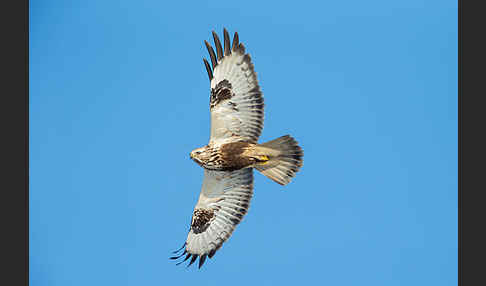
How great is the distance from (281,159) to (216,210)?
48.9 inches

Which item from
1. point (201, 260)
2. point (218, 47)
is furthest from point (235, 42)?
point (201, 260)

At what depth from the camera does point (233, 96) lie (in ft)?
25.5

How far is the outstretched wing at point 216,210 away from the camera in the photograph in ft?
26.4

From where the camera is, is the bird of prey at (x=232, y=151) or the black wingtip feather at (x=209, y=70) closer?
the bird of prey at (x=232, y=151)

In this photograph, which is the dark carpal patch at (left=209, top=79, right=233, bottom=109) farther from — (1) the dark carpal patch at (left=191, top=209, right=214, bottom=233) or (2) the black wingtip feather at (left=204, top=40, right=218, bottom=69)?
(1) the dark carpal patch at (left=191, top=209, right=214, bottom=233)

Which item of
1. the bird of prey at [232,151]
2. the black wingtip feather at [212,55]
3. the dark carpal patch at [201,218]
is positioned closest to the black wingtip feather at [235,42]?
the bird of prey at [232,151]

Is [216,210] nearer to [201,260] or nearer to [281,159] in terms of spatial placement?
[201,260]

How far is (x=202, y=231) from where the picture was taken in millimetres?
8273

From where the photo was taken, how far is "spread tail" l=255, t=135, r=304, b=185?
754 centimetres

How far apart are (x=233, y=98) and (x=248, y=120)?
1.12ft

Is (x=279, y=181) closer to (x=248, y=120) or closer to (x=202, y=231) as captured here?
(x=248, y=120)

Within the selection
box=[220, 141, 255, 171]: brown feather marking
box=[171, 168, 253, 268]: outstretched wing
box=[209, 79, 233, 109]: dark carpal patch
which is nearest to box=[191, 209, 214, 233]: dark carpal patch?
box=[171, 168, 253, 268]: outstretched wing

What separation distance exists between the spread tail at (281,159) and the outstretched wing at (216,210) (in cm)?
43

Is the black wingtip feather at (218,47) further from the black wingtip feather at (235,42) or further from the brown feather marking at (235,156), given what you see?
the brown feather marking at (235,156)
